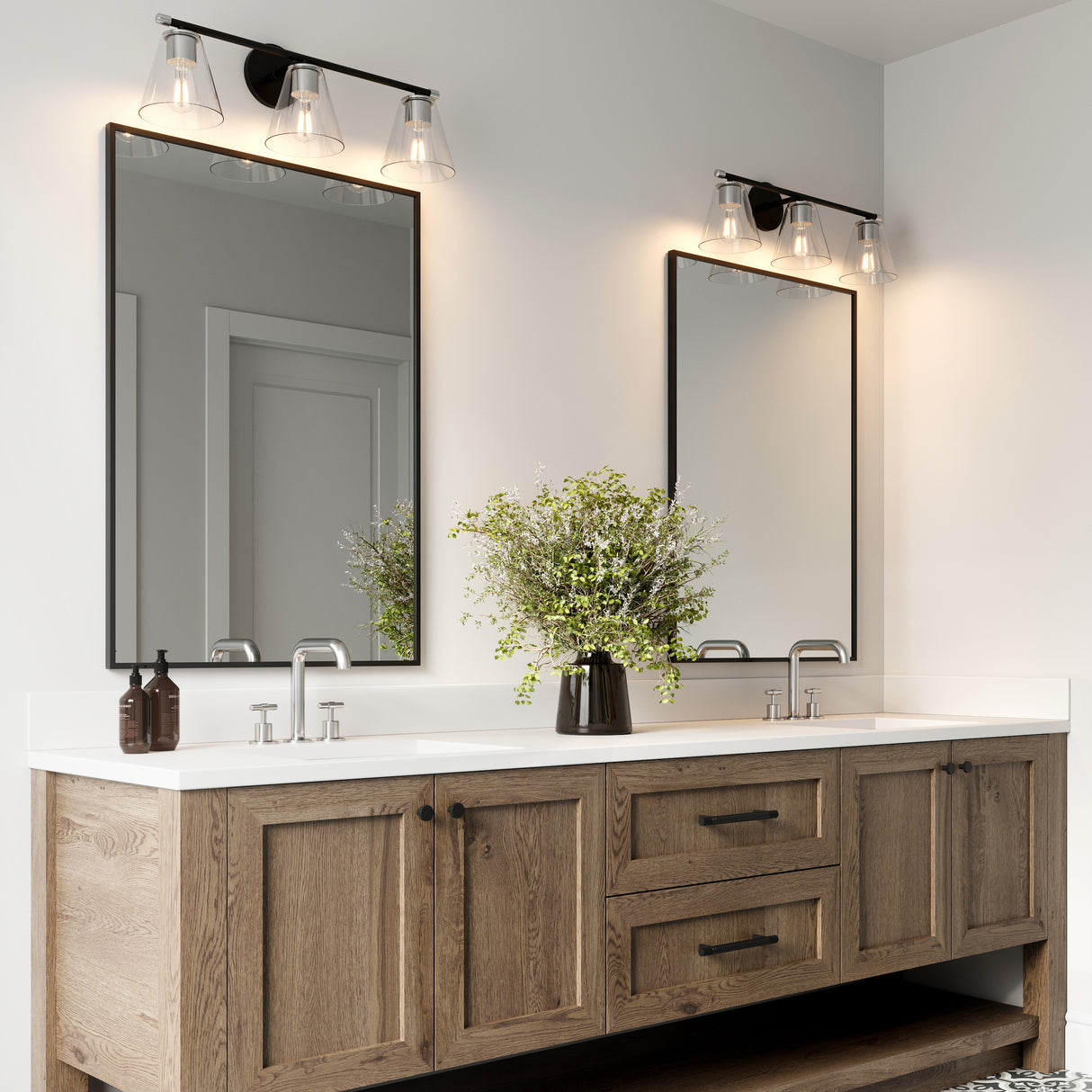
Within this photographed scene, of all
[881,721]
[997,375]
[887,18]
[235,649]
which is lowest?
[881,721]

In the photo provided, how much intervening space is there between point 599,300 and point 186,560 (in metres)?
1.15

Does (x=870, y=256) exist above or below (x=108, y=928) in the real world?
above

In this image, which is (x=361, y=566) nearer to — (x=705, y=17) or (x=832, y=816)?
(x=832, y=816)

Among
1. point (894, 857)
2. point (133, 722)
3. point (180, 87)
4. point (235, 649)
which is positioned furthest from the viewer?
point (894, 857)

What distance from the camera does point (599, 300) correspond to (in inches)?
113

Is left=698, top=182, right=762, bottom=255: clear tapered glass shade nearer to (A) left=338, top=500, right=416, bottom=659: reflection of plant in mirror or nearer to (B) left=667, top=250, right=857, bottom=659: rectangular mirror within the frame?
(B) left=667, top=250, right=857, bottom=659: rectangular mirror

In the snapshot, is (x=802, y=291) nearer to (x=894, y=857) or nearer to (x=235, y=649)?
(x=894, y=857)

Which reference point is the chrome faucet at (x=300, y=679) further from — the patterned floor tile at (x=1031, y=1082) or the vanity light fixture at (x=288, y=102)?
the patterned floor tile at (x=1031, y=1082)

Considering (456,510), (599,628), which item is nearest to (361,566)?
(456,510)

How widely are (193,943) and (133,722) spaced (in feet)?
1.50

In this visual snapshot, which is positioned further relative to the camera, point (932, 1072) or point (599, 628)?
point (932, 1072)

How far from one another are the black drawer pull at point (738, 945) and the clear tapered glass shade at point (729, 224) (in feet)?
5.20

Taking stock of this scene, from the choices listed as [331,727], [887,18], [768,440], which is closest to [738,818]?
[331,727]

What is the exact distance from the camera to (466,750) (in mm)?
2260
